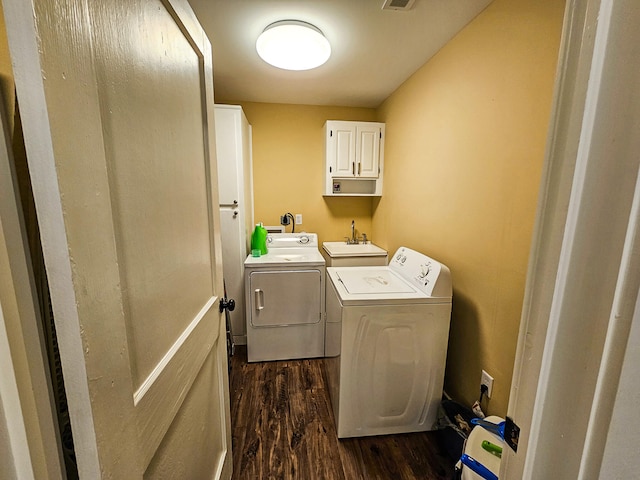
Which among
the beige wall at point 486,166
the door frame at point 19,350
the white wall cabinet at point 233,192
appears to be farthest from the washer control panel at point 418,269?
the door frame at point 19,350

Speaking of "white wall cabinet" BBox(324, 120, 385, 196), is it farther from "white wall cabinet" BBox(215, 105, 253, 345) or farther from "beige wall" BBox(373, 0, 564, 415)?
"white wall cabinet" BBox(215, 105, 253, 345)

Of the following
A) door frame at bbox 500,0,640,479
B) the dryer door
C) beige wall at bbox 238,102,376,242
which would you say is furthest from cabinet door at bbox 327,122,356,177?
door frame at bbox 500,0,640,479

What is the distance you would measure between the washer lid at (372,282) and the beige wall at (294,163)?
1.20m

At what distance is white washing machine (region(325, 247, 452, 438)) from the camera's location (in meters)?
1.51

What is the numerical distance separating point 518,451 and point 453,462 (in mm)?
1398

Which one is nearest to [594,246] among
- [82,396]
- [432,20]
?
[82,396]

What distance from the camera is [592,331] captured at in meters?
0.36

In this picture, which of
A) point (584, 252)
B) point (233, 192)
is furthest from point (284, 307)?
point (584, 252)

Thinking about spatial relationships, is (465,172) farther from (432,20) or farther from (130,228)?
(130,228)

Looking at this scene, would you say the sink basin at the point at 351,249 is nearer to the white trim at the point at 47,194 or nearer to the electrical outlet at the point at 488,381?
the electrical outlet at the point at 488,381

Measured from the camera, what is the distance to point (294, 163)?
2.94 meters

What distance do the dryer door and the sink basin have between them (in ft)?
1.26

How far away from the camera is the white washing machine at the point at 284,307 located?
7.32ft

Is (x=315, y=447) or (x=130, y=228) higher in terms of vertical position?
(x=130, y=228)
